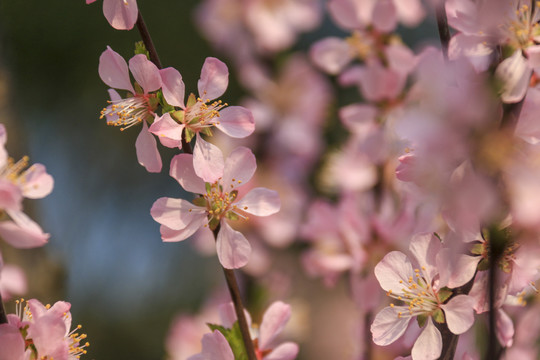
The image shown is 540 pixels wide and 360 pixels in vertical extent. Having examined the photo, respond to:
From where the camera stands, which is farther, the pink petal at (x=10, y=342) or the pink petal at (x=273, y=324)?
the pink petal at (x=273, y=324)

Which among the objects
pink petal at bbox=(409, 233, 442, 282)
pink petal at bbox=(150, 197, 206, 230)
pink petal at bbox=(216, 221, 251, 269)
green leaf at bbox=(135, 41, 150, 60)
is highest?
green leaf at bbox=(135, 41, 150, 60)

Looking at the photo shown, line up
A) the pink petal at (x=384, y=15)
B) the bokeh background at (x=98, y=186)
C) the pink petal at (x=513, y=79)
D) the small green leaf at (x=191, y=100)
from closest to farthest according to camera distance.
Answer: the pink petal at (x=513, y=79) → the small green leaf at (x=191, y=100) → the pink petal at (x=384, y=15) → the bokeh background at (x=98, y=186)

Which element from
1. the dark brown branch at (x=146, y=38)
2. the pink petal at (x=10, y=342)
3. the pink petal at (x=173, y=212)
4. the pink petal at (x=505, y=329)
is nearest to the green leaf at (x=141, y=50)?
the dark brown branch at (x=146, y=38)

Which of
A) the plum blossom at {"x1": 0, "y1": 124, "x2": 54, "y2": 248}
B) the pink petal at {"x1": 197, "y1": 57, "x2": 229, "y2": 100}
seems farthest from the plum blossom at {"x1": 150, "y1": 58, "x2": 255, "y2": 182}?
the plum blossom at {"x1": 0, "y1": 124, "x2": 54, "y2": 248}

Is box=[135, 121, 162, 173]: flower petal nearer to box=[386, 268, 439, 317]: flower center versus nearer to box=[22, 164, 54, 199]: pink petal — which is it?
box=[22, 164, 54, 199]: pink petal

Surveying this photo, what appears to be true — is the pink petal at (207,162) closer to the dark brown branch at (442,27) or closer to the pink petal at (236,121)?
the pink petal at (236,121)

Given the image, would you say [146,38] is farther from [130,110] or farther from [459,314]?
[459,314]
